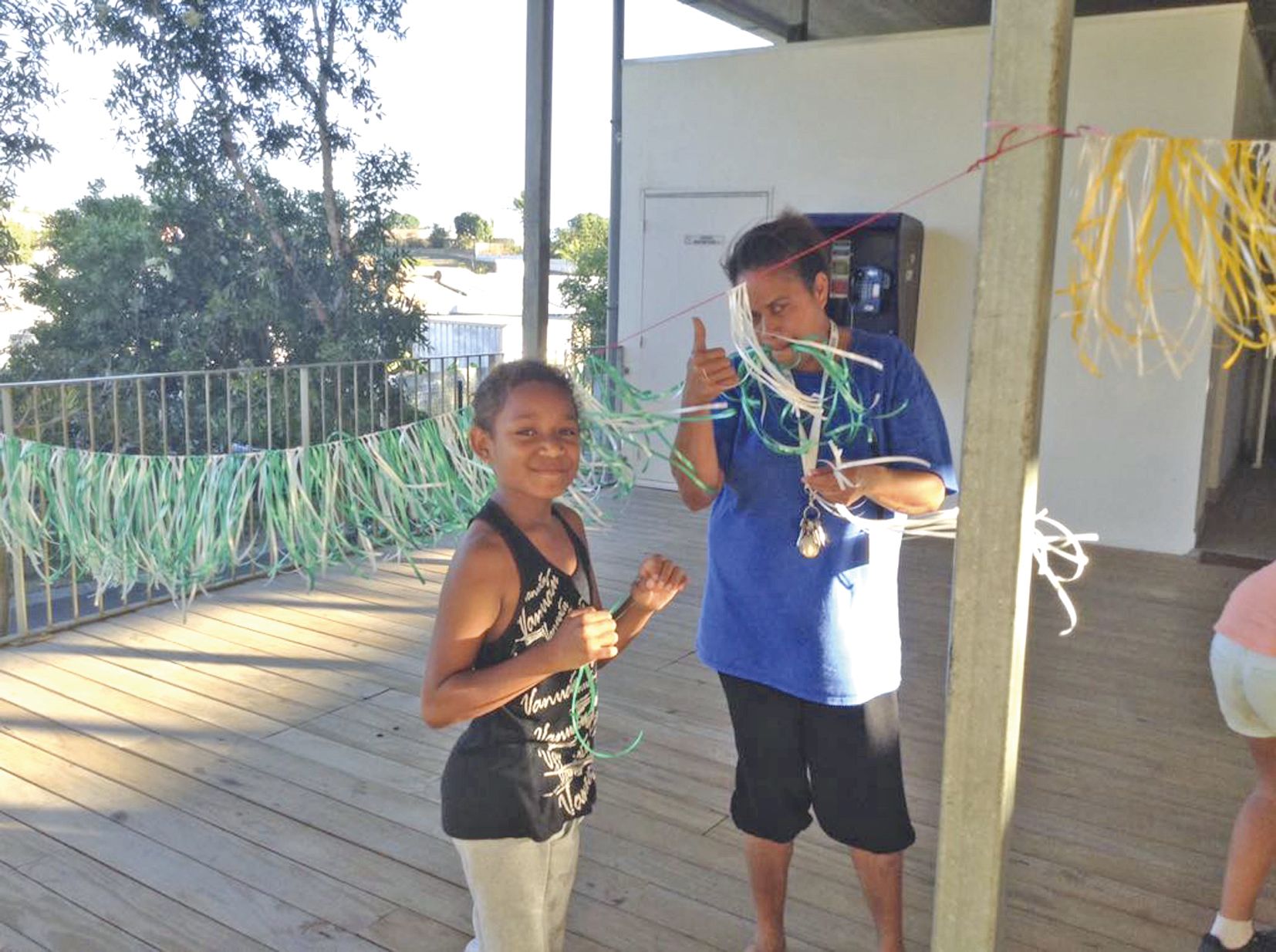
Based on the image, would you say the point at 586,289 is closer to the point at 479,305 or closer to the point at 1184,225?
the point at 479,305

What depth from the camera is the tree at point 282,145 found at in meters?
8.73

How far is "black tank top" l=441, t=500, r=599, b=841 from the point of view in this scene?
58.3 inches

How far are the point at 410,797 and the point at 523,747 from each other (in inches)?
58.4

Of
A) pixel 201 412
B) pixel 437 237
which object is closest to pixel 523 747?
pixel 201 412

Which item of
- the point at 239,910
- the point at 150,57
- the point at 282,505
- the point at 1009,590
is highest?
the point at 150,57

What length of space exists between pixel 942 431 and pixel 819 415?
0.23 metres

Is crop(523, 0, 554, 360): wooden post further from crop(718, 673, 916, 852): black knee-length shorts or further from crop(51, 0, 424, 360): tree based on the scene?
crop(51, 0, 424, 360): tree

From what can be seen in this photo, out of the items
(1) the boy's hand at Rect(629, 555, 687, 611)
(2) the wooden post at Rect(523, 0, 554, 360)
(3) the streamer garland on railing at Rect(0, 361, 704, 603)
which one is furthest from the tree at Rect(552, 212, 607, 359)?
(1) the boy's hand at Rect(629, 555, 687, 611)

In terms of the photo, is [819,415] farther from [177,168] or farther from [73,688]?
[177,168]

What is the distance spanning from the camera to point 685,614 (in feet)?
15.1

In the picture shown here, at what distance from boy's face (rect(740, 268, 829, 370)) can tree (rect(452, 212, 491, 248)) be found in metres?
17.2

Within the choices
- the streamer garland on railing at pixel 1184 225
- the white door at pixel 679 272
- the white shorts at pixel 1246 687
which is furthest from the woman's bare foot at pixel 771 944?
the white door at pixel 679 272

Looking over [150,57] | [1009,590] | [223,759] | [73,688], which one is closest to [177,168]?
[150,57]

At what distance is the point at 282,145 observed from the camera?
9.23m
